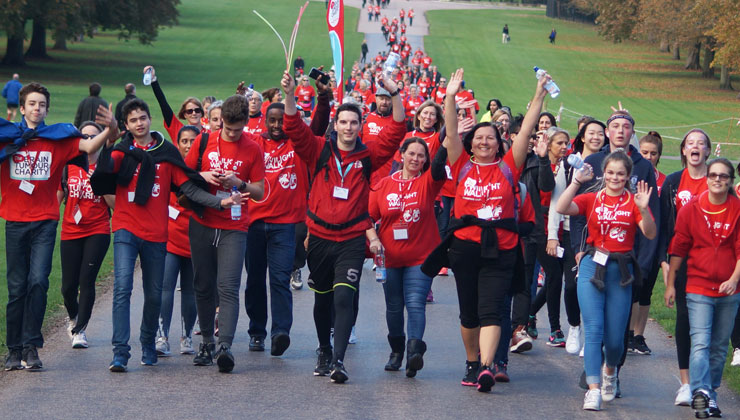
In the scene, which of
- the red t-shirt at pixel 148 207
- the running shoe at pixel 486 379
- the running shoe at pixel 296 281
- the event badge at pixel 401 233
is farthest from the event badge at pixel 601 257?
the running shoe at pixel 296 281

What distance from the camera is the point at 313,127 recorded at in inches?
362

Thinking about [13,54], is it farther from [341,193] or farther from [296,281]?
[341,193]

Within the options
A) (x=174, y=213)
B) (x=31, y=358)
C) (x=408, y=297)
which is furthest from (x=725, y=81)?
(x=31, y=358)

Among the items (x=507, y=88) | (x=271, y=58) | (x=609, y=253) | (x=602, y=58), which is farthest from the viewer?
(x=602, y=58)

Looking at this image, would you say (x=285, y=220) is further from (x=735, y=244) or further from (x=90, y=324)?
(x=735, y=244)

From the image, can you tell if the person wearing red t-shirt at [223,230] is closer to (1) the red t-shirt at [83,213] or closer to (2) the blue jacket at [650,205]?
(1) the red t-shirt at [83,213]

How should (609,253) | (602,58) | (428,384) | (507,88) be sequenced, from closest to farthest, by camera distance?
(609,253), (428,384), (507,88), (602,58)

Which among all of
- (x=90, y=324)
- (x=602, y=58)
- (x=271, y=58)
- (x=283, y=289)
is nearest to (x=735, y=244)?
(x=283, y=289)

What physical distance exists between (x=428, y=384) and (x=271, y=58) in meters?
66.5

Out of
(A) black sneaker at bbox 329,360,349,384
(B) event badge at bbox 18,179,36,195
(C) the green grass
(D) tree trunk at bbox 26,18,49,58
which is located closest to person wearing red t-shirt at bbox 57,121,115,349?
(B) event badge at bbox 18,179,36,195

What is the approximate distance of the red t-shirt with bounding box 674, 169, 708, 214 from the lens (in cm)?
864

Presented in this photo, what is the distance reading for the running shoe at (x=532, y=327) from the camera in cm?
1035

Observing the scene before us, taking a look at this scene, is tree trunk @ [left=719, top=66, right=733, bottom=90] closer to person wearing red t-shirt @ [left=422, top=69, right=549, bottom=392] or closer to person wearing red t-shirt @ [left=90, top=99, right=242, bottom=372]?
person wearing red t-shirt @ [left=422, top=69, right=549, bottom=392]

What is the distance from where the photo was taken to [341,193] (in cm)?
846
